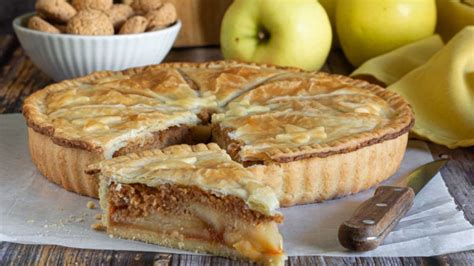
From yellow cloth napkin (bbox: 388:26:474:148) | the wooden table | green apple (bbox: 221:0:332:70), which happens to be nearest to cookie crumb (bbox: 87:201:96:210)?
the wooden table

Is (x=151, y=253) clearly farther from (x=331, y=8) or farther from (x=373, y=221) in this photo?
(x=331, y=8)

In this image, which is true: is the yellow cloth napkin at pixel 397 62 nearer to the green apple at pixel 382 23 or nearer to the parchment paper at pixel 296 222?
the green apple at pixel 382 23

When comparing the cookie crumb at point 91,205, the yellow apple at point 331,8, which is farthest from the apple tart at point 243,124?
the yellow apple at point 331,8

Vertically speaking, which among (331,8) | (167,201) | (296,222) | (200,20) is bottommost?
(200,20)

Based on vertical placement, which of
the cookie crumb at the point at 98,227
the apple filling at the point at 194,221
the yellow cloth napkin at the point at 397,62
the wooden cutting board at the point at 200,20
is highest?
the apple filling at the point at 194,221

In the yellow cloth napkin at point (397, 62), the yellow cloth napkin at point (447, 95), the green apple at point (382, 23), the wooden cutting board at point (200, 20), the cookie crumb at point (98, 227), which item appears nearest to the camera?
the cookie crumb at point (98, 227)

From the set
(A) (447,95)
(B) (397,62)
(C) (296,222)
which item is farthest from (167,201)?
(B) (397,62)

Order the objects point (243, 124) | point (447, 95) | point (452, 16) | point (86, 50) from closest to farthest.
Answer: point (243, 124)
point (447, 95)
point (86, 50)
point (452, 16)
